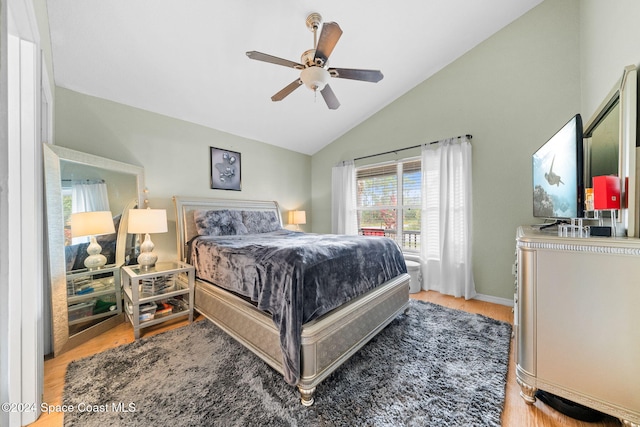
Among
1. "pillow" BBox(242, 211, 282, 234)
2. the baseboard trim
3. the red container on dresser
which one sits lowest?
the baseboard trim

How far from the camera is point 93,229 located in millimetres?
2141

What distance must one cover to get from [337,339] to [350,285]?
402mm

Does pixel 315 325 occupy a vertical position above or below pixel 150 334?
above

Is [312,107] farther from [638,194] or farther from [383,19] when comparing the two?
[638,194]

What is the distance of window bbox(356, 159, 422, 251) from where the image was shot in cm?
378

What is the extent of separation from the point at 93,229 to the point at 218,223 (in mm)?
1194

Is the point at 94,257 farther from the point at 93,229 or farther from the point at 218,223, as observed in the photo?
the point at 218,223

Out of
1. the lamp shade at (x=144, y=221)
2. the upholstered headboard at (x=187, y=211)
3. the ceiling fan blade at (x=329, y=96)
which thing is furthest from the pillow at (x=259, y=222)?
the ceiling fan blade at (x=329, y=96)

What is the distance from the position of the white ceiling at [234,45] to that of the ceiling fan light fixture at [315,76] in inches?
28.7

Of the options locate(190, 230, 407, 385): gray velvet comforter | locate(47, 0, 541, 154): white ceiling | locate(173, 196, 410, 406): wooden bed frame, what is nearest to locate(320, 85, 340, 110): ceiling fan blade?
locate(47, 0, 541, 154): white ceiling

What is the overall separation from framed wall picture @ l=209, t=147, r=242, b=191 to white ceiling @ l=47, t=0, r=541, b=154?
403mm

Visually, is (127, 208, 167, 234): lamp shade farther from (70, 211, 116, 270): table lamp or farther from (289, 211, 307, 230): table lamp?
(289, 211, 307, 230): table lamp

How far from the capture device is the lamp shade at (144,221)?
2.37 metres

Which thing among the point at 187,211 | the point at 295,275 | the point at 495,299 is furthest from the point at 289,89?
the point at 495,299
